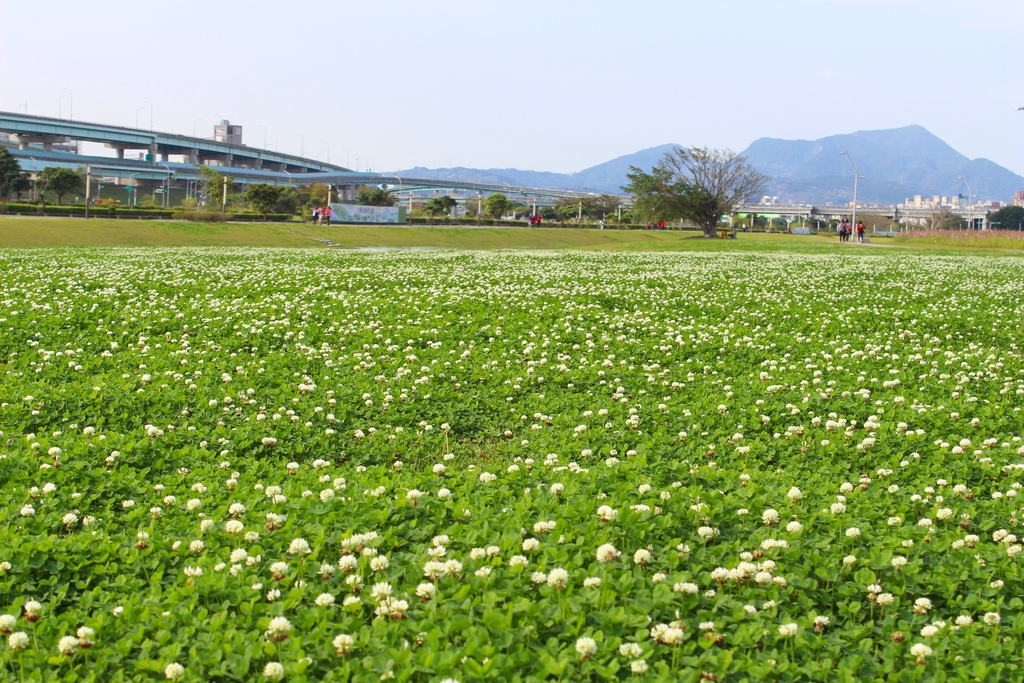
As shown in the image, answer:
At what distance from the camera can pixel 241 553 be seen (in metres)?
4.47

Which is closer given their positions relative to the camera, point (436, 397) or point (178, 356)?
point (436, 397)

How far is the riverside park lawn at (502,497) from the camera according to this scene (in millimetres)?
3865

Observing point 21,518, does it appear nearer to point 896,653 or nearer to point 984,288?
point 896,653

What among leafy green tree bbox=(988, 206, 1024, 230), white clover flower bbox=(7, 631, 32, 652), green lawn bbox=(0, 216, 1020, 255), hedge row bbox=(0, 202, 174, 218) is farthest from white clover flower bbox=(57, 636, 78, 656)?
leafy green tree bbox=(988, 206, 1024, 230)

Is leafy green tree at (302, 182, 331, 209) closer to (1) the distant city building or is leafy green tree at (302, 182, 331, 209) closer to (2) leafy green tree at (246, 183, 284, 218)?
(2) leafy green tree at (246, 183, 284, 218)

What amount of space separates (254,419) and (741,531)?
5.06 meters

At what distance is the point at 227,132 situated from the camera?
186500 millimetres

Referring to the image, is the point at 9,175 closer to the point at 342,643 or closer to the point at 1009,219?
the point at 342,643

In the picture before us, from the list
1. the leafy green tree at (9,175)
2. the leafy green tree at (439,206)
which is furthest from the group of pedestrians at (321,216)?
the leafy green tree at (9,175)

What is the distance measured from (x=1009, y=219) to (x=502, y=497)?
156 m

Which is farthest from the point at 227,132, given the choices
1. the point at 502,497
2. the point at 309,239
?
the point at 502,497

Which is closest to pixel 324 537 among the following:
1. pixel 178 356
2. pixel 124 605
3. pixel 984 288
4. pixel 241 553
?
pixel 241 553

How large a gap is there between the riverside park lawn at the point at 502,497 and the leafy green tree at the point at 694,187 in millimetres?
65452

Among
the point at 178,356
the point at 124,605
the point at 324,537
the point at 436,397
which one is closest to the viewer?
the point at 124,605
